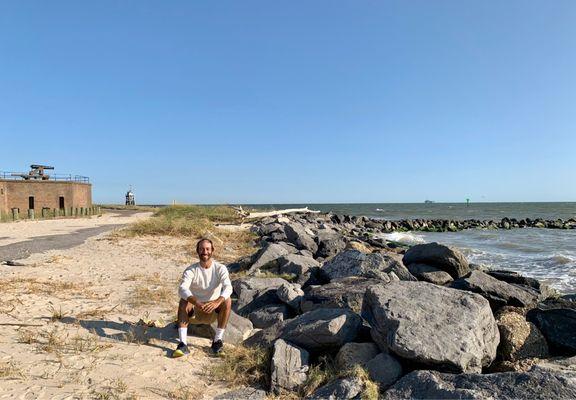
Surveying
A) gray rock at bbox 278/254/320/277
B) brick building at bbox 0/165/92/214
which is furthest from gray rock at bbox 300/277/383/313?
brick building at bbox 0/165/92/214

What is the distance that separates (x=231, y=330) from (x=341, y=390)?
7.30 feet

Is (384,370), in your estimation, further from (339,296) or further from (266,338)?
(339,296)

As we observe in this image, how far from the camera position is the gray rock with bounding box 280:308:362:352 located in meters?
4.62

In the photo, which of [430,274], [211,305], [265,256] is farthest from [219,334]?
[265,256]

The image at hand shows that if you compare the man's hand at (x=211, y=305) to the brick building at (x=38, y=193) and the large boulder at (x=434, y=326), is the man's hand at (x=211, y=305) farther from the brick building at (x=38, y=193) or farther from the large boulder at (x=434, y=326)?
the brick building at (x=38, y=193)

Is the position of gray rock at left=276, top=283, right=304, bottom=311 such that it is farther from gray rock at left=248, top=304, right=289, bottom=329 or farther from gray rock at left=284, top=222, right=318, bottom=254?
gray rock at left=284, top=222, right=318, bottom=254

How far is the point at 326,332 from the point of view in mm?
4617

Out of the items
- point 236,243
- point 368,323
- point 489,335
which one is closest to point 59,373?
point 368,323

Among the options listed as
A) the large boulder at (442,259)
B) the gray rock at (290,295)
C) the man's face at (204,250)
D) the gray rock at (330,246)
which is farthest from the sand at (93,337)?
the large boulder at (442,259)

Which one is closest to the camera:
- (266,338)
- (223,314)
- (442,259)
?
(266,338)

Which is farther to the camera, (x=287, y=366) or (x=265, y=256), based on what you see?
(x=265, y=256)

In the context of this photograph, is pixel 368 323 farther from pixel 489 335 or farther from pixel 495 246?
pixel 495 246

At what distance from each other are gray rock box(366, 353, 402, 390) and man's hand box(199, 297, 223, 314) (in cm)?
206

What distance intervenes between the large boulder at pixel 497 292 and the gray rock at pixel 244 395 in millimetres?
3546
